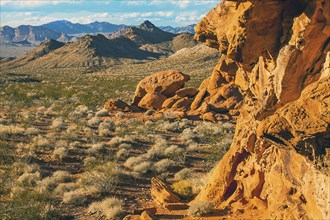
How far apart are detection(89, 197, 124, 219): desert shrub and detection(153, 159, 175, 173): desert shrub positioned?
3.55 metres

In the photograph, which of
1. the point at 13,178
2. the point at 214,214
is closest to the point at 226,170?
the point at 214,214

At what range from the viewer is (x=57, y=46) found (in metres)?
150

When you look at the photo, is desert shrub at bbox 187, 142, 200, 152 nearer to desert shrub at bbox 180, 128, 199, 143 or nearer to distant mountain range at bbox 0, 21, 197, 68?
desert shrub at bbox 180, 128, 199, 143

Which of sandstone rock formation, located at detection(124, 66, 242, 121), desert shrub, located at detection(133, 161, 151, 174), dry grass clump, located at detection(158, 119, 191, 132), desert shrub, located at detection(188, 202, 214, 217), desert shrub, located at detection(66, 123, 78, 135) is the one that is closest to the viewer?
desert shrub, located at detection(188, 202, 214, 217)

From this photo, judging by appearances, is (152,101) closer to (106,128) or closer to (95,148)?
(106,128)

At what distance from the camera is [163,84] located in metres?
28.4

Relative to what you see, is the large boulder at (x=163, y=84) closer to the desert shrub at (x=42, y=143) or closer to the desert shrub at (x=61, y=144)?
the desert shrub at (x=61, y=144)

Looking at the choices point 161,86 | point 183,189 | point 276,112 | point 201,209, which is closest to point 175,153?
point 183,189

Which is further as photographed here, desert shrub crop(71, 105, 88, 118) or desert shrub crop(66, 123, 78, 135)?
Result: desert shrub crop(71, 105, 88, 118)

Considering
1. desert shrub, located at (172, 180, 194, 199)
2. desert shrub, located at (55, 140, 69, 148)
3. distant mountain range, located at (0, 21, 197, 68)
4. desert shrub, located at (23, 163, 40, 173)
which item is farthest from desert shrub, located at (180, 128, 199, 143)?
distant mountain range, located at (0, 21, 197, 68)

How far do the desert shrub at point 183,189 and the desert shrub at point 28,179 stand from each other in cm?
513

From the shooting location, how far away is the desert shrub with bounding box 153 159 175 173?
14.0 metres

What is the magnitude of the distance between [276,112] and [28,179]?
9.86m

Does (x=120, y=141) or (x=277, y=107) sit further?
(x=120, y=141)
